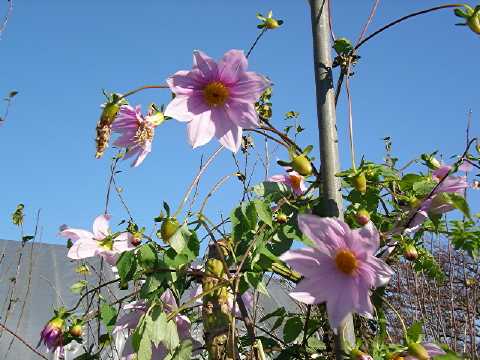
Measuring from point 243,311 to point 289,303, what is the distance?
17.2 ft

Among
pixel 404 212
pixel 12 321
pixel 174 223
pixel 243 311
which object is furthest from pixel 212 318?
pixel 12 321

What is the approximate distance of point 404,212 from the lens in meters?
1.06

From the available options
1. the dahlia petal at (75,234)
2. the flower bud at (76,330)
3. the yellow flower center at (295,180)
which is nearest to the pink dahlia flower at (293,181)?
the yellow flower center at (295,180)

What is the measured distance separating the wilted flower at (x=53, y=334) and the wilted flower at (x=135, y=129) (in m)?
0.43

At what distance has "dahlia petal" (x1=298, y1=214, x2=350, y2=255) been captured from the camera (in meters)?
0.82

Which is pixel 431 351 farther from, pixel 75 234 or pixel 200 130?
pixel 75 234

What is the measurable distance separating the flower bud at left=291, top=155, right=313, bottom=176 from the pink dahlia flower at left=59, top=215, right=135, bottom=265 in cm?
42

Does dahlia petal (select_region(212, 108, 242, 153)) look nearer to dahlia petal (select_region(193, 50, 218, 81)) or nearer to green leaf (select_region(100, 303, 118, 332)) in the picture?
dahlia petal (select_region(193, 50, 218, 81))

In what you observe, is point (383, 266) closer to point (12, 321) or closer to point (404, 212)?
point (404, 212)

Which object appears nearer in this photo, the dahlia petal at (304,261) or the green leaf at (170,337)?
the dahlia petal at (304,261)

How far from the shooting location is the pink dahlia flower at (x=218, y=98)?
97 cm

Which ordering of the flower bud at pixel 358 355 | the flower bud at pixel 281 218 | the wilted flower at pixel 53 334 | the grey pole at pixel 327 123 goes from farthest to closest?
the wilted flower at pixel 53 334
the flower bud at pixel 281 218
the grey pole at pixel 327 123
the flower bud at pixel 358 355

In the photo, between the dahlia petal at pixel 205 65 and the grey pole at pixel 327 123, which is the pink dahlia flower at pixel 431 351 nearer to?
the grey pole at pixel 327 123

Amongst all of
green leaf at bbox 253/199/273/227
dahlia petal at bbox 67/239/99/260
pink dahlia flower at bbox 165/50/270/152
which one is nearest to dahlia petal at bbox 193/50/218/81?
pink dahlia flower at bbox 165/50/270/152
